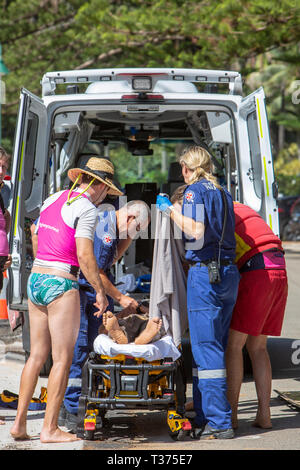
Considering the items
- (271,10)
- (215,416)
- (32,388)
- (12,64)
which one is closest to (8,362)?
(32,388)

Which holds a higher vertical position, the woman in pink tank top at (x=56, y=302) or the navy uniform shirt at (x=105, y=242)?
the navy uniform shirt at (x=105, y=242)

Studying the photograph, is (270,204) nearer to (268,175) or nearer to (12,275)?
(268,175)

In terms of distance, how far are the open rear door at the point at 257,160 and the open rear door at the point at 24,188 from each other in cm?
167

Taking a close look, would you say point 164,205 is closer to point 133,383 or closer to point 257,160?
point 133,383

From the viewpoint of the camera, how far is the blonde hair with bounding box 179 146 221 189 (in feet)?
17.4

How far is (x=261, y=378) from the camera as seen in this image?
5484mm

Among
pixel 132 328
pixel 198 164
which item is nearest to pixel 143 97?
pixel 198 164

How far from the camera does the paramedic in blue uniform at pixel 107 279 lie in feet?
18.1

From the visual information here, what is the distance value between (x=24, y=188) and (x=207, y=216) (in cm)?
210

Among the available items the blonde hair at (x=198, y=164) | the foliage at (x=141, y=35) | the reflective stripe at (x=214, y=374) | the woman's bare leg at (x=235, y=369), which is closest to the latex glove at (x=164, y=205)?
the blonde hair at (x=198, y=164)

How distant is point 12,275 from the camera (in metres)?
6.39

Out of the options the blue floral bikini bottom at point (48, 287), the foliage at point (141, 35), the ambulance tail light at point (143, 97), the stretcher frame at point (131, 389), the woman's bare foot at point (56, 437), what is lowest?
the woman's bare foot at point (56, 437)

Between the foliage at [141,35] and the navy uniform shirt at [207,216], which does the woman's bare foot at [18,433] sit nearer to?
the navy uniform shirt at [207,216]

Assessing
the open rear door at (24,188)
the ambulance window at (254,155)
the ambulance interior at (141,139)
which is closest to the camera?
the open rear door at (24,188)
